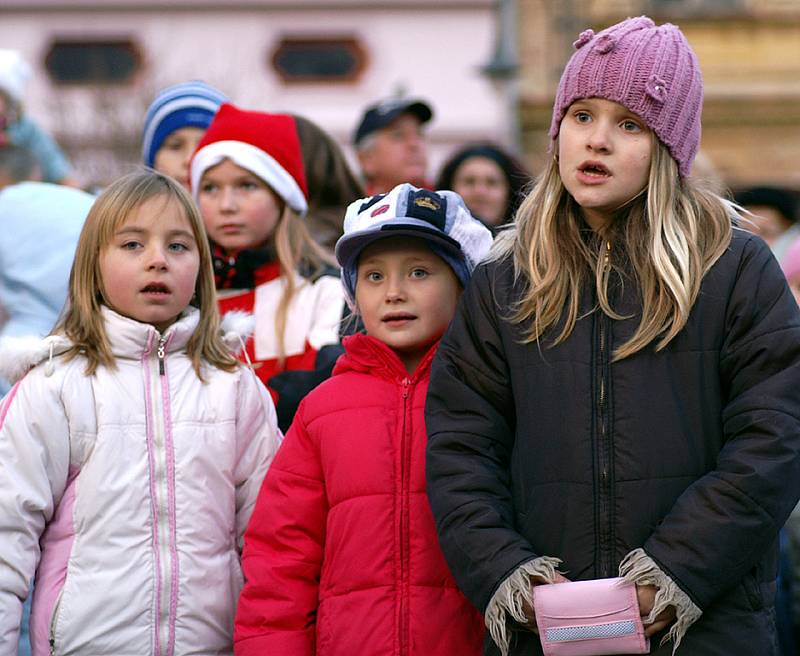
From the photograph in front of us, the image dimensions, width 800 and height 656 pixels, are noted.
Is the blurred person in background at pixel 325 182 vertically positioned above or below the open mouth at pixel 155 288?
above

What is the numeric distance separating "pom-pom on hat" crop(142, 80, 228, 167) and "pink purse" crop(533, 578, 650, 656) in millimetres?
2909

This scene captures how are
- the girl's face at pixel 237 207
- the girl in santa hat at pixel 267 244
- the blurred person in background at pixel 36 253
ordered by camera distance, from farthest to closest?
the blurred person in background at pixel 36 253
the girl's face at pixel 237 207
the girl in santa hat at pixel 267 244

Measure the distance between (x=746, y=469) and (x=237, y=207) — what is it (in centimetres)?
219

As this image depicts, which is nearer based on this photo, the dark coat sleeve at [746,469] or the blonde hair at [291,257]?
the dark coat sleeve at [746,469]

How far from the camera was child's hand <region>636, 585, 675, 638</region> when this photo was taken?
10.9ft

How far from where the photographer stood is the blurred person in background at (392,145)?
662cm

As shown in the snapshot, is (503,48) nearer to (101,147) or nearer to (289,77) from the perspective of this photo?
(289,77)

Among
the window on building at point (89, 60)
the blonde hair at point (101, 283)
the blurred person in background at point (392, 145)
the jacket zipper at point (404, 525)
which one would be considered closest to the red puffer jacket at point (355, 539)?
the jacket zipper at point (404, 525)

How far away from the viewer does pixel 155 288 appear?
408 centimetres

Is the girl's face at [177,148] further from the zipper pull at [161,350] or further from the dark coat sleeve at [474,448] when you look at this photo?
the dark coat sleeve at [474,448]

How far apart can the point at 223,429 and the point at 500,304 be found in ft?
2.83

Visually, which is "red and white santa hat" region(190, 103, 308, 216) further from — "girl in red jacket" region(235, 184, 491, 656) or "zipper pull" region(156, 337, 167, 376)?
"zipper pull" region(156, 337, 167, 376)

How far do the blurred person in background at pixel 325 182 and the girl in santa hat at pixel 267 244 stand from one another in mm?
492

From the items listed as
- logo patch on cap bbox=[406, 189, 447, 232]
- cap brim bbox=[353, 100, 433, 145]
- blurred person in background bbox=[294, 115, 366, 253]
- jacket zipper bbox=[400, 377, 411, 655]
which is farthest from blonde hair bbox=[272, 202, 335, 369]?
cap brim bbox=[353, 100, 433, 145]
